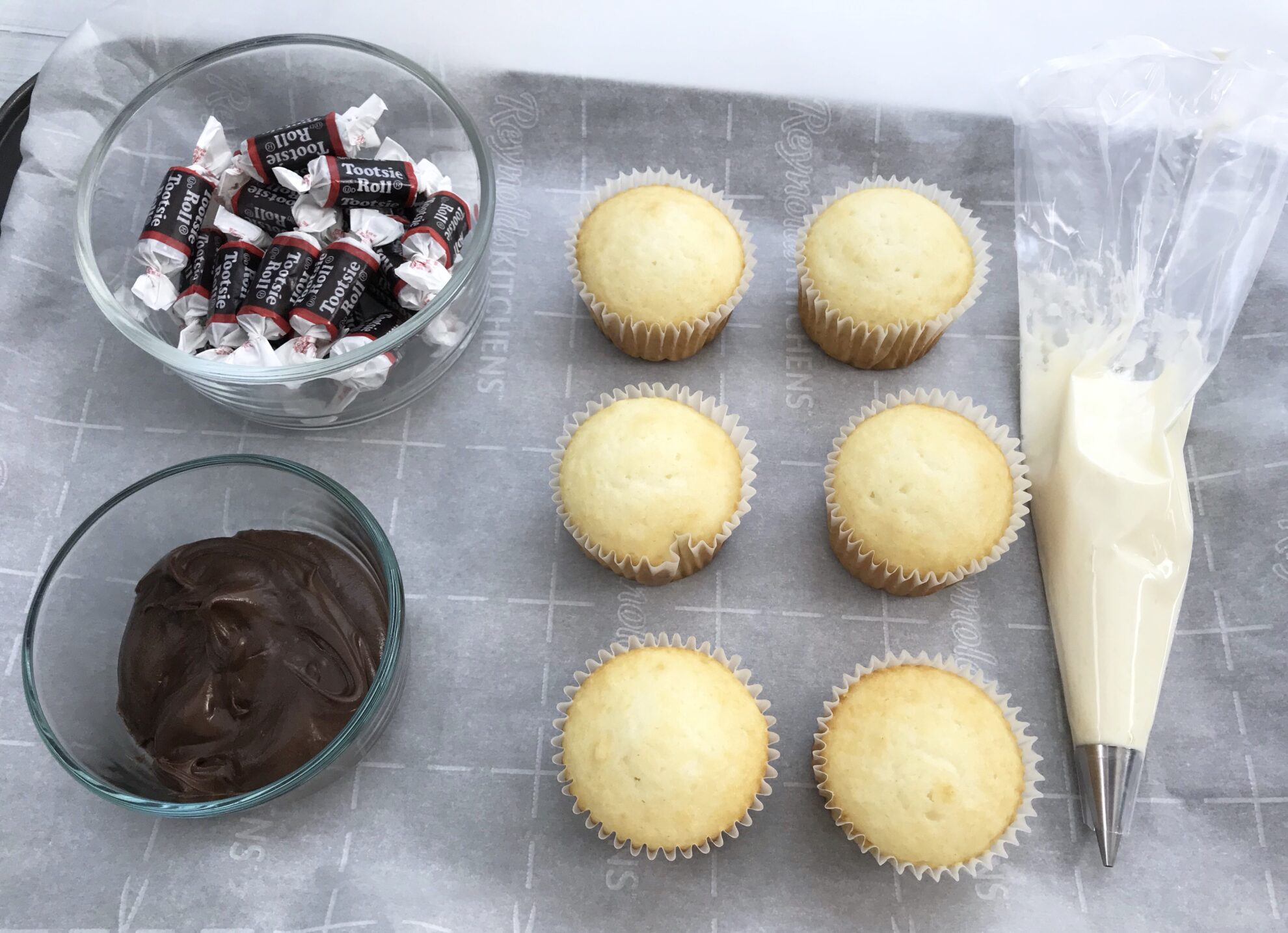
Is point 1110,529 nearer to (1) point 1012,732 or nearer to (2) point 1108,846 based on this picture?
(1) point 1012,732

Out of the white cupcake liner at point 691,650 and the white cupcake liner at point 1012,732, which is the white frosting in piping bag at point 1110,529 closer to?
the white cupcake liner at point 1012,732

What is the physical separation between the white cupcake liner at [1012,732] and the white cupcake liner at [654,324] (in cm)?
76

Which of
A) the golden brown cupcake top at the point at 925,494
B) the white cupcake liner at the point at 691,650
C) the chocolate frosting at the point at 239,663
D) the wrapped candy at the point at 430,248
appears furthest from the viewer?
the wrapped candy at the point at 430,248

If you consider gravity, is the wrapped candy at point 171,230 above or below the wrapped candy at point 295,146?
below

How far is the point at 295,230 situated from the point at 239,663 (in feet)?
3.03

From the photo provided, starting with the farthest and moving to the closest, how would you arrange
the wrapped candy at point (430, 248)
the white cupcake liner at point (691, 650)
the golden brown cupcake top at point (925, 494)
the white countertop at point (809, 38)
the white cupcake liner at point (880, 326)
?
the white countertop at point (809, 38) → the white cupcake liner at point (880, 326) → the wrapped candy at point (430, 248) → the golden brown cupcake top at point (925, 494) → the white cupcake liner at point (691, 650)

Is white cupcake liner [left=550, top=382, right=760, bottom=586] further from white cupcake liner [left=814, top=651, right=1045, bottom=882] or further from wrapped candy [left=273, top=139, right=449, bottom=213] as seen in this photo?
wrapped candy [left=273, top=139, right=449, bottom=213]

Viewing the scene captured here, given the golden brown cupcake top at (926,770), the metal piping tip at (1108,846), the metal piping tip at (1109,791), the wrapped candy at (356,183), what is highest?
the wrapped candy at (356,183)

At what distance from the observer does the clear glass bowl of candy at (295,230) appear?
1.94 metres

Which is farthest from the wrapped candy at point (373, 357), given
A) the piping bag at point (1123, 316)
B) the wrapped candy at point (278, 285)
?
the piping bag at point (1123, 316)

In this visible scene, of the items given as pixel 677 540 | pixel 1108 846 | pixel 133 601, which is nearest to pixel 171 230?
pixel 133 601

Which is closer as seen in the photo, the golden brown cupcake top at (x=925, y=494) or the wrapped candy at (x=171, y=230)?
the golden brown cupcake top at (x=925, y=494)

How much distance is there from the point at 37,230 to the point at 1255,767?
2723 millimetres

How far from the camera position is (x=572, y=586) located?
6.59 feet
